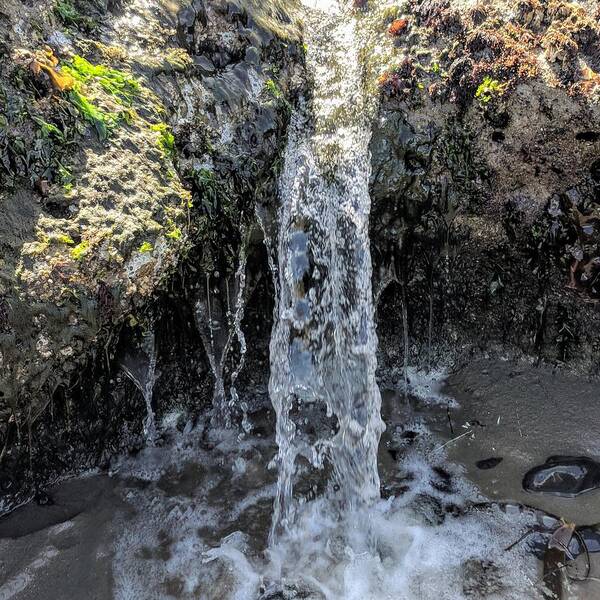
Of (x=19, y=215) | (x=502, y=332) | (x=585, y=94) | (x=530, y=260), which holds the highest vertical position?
(x=585, y=94)

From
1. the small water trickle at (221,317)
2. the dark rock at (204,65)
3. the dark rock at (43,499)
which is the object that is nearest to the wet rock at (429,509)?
the small water trickle at (221,317)

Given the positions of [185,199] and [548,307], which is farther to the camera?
[548,307]

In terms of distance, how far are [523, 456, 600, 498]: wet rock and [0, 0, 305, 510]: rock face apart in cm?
295

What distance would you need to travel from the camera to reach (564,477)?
12.8ft

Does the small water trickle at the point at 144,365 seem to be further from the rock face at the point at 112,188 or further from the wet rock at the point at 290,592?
the wet rock at the point at 290,592

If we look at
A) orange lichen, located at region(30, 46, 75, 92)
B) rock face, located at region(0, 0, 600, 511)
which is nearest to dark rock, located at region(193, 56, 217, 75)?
rock face, located at region(0, 0, 600, 511)

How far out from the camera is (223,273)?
4.09 metres

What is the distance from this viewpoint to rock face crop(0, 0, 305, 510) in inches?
119

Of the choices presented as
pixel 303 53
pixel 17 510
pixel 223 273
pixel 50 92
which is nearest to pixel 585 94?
pixel 303 53

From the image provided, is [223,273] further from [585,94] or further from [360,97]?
[585,94]

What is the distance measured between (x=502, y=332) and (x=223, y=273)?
9.49ft

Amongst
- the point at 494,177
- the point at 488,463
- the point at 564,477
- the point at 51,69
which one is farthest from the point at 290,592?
the point at 51,69

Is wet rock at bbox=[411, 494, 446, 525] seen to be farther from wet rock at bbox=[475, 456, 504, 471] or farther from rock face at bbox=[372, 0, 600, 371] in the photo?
rock face at bbox=[372, 0, 600, 371]

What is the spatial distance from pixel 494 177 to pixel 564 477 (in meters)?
2.66
